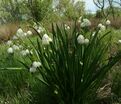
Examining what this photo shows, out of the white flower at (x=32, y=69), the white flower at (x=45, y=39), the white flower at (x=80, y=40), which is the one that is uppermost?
the white flower at (x=45, y=39)

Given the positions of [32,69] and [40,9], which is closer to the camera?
[32,69]

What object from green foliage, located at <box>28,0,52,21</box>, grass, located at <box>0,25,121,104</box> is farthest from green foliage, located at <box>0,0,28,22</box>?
grass, located at <box>0,25,121,104</box>

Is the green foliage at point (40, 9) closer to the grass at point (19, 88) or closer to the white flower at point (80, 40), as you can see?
the grass at point (19, 88)

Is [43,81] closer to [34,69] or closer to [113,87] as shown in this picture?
[34,69]

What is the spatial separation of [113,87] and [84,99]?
592 millimetres

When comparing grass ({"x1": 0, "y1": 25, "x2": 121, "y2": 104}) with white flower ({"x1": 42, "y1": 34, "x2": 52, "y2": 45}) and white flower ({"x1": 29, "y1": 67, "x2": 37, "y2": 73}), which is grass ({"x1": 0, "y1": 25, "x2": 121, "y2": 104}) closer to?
white flower ({"x1": 29, "y1": 67, "x2": 37, "y2": 73})

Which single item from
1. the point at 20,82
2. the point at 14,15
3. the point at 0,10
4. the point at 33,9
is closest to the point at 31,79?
the point at 20,82

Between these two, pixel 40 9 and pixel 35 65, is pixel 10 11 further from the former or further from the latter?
pixel 35 65

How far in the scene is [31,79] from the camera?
6.08m

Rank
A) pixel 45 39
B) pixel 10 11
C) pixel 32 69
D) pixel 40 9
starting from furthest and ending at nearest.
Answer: pixel 10 11 < pixel 40 9 < pixel 32 69 < pixel 45 39

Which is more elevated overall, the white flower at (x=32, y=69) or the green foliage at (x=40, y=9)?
the green foliage at (x=40, y=9)

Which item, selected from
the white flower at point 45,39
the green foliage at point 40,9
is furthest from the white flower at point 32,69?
the green foliage at point 40,9

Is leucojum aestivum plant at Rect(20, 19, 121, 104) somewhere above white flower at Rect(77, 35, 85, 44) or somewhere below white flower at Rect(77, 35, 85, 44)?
below

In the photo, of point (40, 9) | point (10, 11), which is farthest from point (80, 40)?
point (10, 11)
